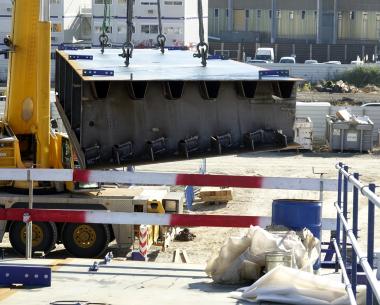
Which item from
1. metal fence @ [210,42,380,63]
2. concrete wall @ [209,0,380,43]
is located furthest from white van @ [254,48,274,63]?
concrete wall @ [209,0,380,43]

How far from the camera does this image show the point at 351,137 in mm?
43031

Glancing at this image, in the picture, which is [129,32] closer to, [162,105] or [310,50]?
[162,105]

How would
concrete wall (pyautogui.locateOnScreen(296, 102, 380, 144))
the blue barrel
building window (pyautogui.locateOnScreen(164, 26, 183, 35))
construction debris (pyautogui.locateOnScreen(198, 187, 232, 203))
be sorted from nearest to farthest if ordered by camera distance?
the blue barrel, construction debris (pyautogui.locateOnScreen(198, 187, 232, 203)), concrete wall (pyautogui.locateOnScreen(296, 102, 380, 144)), building window (pyautogui.locateOnScreen(164, 26, 183, 35))

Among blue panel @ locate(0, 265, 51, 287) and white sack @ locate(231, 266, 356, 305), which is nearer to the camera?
white sack @ locate(231, 266, 356, 305)

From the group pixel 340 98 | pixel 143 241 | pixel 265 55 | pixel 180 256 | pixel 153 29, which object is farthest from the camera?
pixel 265 55

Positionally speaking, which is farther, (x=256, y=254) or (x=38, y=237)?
(x=38, y=237)

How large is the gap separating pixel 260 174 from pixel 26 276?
2808cm

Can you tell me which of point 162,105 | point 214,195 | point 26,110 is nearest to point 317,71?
point 214,195

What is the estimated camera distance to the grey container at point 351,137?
42469mm

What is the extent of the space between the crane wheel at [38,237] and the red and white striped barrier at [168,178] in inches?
310

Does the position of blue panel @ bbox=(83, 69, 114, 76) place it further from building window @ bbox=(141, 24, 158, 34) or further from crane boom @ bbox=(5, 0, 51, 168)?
building window @ bbox=(141, 24, 158, 34)

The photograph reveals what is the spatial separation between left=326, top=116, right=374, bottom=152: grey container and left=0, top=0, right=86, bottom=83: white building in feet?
85.4

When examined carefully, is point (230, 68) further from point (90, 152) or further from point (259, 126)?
point (90, 152)

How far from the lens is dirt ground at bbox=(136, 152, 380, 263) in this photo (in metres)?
22.3
